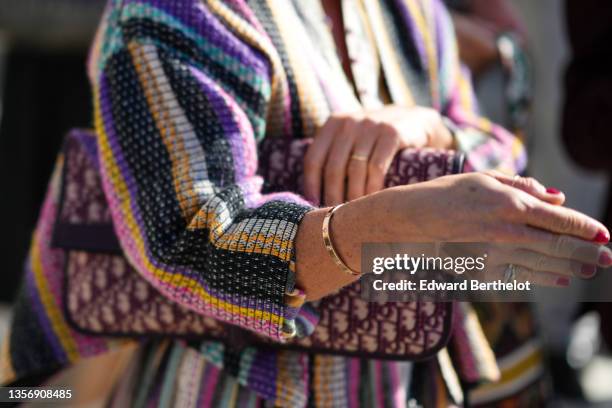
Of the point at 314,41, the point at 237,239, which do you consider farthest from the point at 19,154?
the point at 237,239

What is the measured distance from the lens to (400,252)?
2.84 feet

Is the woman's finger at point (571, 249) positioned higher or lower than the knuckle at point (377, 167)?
lower

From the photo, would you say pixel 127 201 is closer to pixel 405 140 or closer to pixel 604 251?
pixel 405 140

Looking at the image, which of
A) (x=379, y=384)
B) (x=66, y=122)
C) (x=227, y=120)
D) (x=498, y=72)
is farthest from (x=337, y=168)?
(x=66, y=122)

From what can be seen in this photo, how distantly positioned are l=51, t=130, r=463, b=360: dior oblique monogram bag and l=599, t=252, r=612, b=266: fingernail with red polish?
27 centimetres

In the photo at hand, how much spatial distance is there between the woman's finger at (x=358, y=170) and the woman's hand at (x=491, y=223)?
0.17 metres

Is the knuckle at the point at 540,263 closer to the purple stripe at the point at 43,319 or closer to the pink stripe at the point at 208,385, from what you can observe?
the pink stripe at the point at 208,385

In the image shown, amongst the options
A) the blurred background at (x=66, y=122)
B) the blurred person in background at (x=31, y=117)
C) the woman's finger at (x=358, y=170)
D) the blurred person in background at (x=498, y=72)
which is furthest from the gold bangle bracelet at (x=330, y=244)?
the blurred person in background at (x=31, y=117)

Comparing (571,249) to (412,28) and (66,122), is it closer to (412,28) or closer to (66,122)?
(412,28)

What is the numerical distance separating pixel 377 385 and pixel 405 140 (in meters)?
0.40

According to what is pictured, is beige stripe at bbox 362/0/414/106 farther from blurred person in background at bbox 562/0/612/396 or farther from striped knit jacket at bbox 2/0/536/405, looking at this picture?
blurred person in background at bbox 562/0/612/396

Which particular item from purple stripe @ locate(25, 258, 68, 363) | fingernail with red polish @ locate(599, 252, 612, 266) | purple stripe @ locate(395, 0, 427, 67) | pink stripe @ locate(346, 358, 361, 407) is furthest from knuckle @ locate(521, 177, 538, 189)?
purple stripe @ locate(25, 258, 68, 363)

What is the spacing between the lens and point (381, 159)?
3.47ft

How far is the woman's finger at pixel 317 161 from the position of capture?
1070mm
